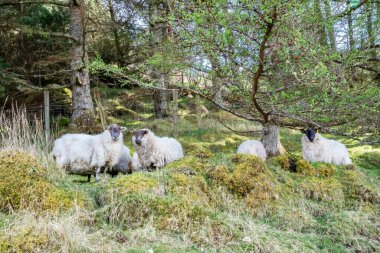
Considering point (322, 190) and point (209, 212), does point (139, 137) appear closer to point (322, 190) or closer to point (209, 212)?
point (209, 212)

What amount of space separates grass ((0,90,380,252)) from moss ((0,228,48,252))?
0.01 metres

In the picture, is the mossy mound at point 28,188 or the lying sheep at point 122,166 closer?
the mossy mound at point 28,188

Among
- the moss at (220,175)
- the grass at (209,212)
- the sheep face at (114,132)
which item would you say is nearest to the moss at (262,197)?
the grass at (209,212)

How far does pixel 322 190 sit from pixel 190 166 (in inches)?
99.0

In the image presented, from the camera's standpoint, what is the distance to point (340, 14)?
6348mm

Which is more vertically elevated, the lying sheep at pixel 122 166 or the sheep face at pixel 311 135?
the sheep face at pixel 311 135

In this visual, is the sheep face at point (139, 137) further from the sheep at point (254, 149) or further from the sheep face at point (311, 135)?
the sheep face at point (311, 135)

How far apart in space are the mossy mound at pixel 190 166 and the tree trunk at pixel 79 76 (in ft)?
20.2

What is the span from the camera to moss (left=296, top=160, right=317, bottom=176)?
7.89 meters

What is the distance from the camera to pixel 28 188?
18.9 feet

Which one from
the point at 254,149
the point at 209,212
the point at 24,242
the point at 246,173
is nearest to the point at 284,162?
the point at 254,149

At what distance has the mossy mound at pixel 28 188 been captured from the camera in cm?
558

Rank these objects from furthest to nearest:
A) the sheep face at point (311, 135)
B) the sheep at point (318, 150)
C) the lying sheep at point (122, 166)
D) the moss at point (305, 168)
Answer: the sheep at point (318, 150) < the sheep face at point (311, 135) < the lying sheep at point (122, 166) < the moss at point (305, 168)

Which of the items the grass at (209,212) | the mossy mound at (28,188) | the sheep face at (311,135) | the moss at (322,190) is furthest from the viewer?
the sheep face at (311,135)
